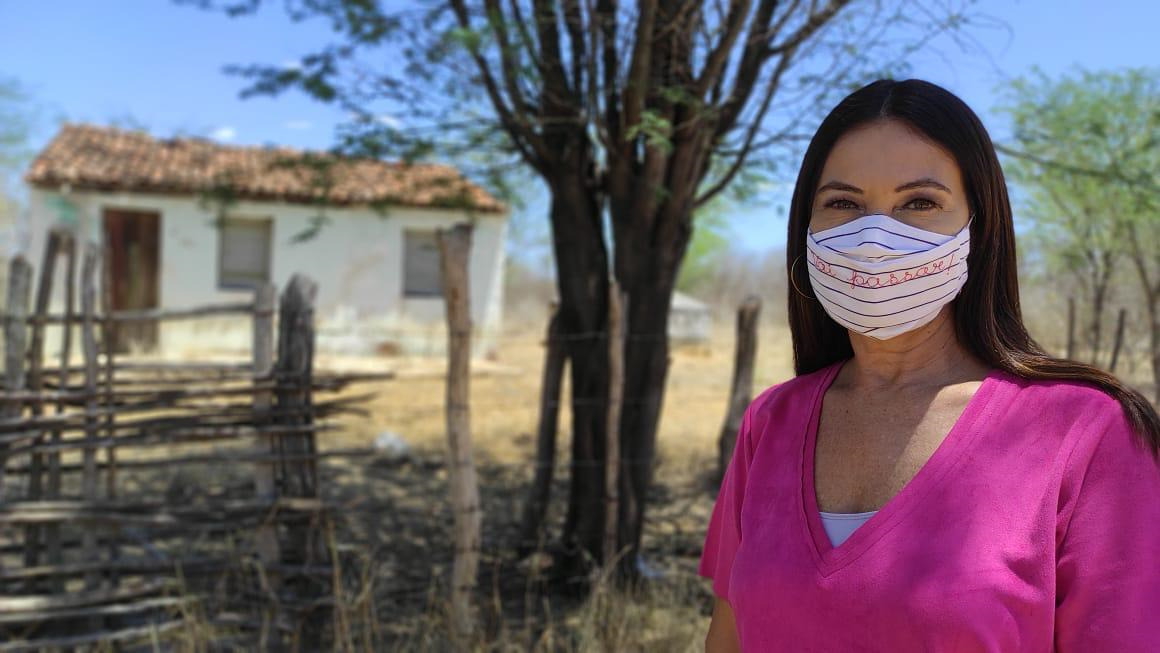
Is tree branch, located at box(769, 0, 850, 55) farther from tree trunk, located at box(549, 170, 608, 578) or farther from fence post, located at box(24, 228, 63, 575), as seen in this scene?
fence post, located at box(24, 228, 63, 575)

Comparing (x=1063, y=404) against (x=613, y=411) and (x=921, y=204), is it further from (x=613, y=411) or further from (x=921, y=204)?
(x=613, y=411)

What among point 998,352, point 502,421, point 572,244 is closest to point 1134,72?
point 572,244

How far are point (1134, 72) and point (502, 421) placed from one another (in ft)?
23.1

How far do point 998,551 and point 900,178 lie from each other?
23.5 inches

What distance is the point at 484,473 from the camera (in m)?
7.70

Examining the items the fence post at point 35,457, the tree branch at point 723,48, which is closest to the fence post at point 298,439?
the fence post at point 35,457

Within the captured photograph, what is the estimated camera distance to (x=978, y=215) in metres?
1.41

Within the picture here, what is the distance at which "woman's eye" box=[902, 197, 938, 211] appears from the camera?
4.59 ft

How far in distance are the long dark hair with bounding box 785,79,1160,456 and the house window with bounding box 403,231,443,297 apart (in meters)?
14.6

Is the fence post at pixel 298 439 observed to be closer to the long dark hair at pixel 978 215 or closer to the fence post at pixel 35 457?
the fence post at pixel 35 457

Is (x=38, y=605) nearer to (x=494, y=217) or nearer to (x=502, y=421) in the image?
(x=502, y=421)

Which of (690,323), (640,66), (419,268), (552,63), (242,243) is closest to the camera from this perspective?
(640,66)

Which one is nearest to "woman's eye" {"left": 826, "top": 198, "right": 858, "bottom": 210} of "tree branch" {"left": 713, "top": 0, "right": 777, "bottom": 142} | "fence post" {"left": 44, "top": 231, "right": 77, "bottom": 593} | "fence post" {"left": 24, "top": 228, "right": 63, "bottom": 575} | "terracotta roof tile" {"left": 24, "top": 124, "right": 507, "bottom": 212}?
"tree branch" {"left": 713, "top": 0, "right": 777, "bottom": 142}

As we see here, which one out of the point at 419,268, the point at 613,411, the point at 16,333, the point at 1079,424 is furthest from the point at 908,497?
the point at 419,268
